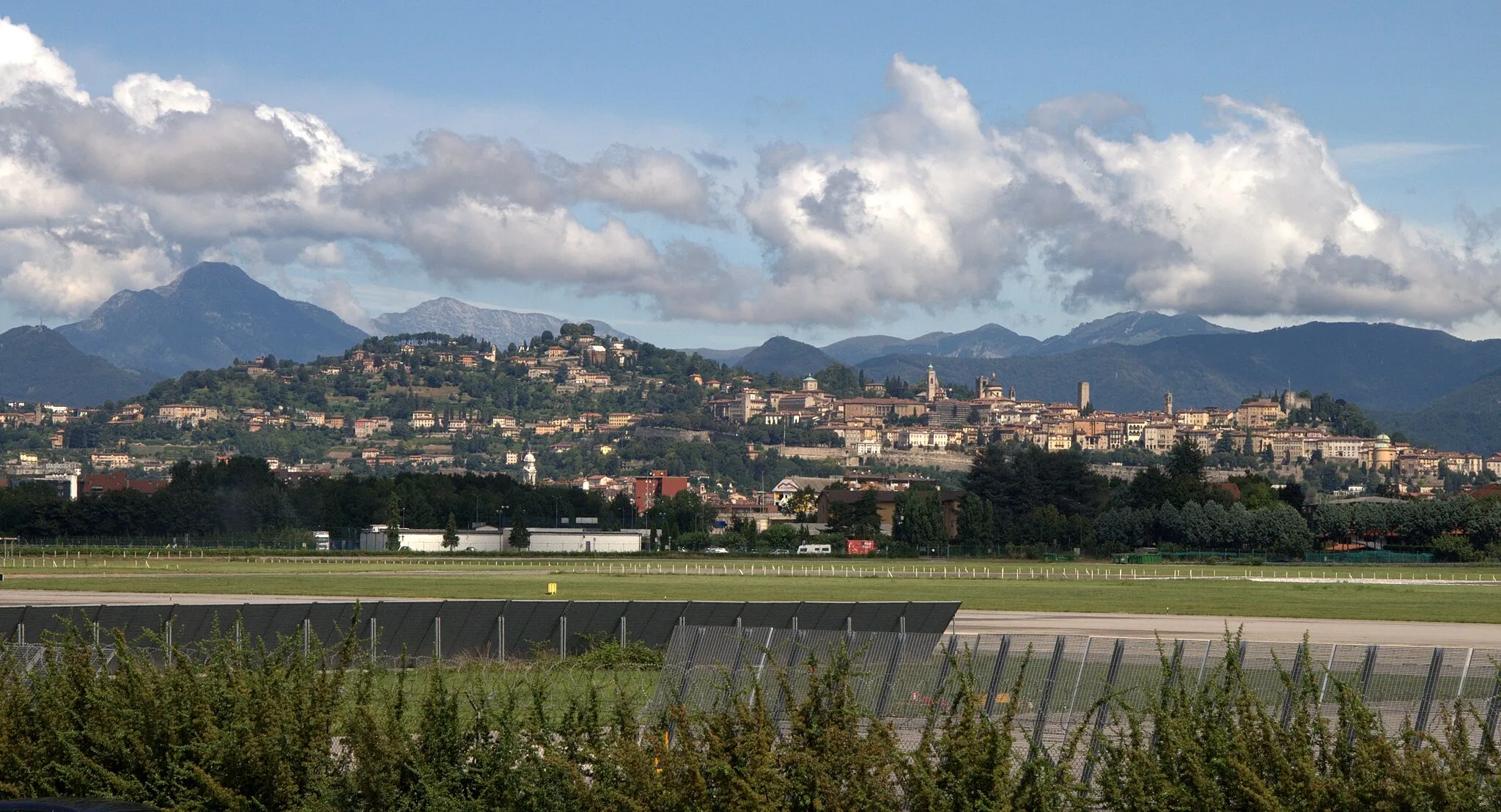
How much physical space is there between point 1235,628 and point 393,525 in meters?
118

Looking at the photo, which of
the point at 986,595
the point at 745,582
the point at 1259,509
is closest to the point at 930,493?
the point at 1259,509

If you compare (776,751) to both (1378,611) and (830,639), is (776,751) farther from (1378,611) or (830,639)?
(1378,611)

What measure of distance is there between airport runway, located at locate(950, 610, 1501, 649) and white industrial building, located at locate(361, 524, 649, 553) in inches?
4129

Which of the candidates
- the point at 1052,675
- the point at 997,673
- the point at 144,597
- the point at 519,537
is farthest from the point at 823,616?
the point at 519,537

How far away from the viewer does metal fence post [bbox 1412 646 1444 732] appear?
55.6 ft

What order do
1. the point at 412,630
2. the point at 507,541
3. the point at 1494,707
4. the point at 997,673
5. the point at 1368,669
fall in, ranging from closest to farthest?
the point at 1494,707
the point at 1368,669
the point at 997,673
the point at 412,630
the point at 507,541

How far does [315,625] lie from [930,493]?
15815cm

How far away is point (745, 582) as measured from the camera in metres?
93.4

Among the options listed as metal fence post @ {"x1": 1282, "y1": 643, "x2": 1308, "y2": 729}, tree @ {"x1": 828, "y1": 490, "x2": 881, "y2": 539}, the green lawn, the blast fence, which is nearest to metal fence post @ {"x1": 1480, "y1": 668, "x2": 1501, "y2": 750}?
metal fence post @ {"x1": 1282, "y1": 643, "x2": 1308, "y2": 729}

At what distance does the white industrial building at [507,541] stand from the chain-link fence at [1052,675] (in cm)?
13991

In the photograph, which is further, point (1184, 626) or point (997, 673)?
point (1184, 626)

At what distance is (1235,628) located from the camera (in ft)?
171

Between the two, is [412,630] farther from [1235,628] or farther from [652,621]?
[1235,628]

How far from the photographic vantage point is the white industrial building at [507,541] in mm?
163375
